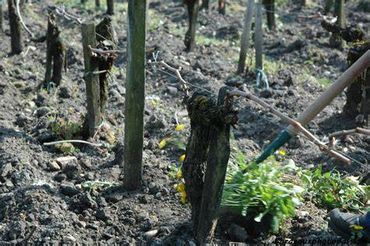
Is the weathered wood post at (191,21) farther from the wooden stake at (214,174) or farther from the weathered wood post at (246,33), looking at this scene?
the wooden stake at (214,174)

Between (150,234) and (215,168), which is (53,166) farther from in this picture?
(215,168)

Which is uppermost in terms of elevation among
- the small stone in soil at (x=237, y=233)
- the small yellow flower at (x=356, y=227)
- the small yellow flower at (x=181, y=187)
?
the small yellow flower at (x=356, y=227)

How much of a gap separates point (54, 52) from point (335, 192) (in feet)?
13.1

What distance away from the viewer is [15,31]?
335 inches

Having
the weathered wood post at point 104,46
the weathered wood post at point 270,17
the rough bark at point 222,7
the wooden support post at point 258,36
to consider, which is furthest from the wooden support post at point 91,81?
the rough bark at point 222,7

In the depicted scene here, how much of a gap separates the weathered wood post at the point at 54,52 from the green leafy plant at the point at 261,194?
12.2ft

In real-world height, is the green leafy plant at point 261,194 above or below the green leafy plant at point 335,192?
above

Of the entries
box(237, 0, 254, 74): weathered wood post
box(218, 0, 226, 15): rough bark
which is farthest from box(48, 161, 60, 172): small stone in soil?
box(218, 0, 226, 15): rough bark

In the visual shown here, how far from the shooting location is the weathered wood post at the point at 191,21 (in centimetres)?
940

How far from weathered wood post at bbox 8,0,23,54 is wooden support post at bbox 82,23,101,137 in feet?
10.5

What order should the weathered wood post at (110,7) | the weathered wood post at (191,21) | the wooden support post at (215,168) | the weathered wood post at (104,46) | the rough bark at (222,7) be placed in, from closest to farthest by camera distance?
the wooden support post at (215,168) < the weathered wood post at (104,46) < the weathered wood post at (191,21) < the weathered wood post at (110,7) < the rough bark at (222,7)

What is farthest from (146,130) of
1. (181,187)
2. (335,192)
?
(335,192)

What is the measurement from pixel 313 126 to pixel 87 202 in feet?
11.5

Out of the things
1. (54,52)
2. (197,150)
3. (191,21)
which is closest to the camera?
(197,150)
